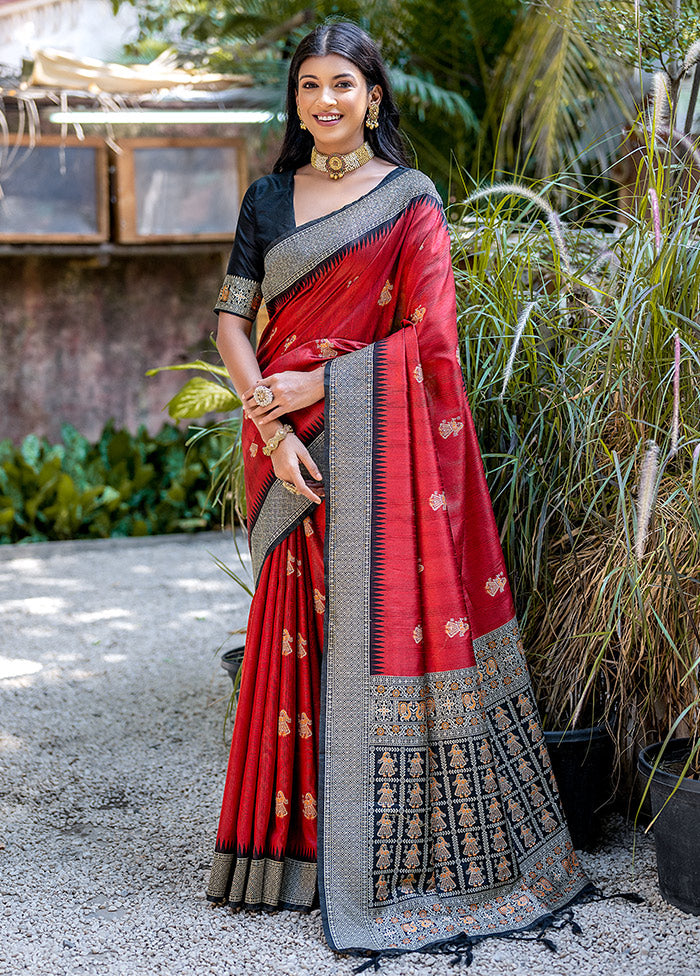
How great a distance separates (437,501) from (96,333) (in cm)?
595

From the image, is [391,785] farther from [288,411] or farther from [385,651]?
[288,411]

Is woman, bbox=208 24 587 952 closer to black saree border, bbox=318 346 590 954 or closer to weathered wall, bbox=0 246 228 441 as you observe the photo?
black saree border, bbox=318 346 590 954

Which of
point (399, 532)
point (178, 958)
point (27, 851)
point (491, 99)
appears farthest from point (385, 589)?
point (491, 99)

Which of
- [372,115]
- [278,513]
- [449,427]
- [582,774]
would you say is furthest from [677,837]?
[372,115]

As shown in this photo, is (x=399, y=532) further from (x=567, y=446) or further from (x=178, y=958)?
(x=178, y=958)

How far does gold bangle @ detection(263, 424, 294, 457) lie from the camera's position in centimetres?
216

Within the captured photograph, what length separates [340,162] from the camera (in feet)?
7.38

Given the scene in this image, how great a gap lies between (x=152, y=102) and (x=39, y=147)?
83cm

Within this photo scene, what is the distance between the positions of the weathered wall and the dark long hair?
16.9 ft

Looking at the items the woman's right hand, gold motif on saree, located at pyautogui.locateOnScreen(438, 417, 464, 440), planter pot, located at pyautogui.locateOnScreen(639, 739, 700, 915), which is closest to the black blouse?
the woman's right hand

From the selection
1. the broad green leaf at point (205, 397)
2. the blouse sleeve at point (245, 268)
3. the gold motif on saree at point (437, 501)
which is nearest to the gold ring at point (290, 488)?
the gold motif on saree at point (437, 501)

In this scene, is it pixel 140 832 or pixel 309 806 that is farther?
pixel 140 832

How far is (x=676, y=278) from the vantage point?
2.25 m

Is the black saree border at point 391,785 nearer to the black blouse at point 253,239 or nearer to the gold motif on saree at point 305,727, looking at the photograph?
the gold motif on saree at point 305,727
